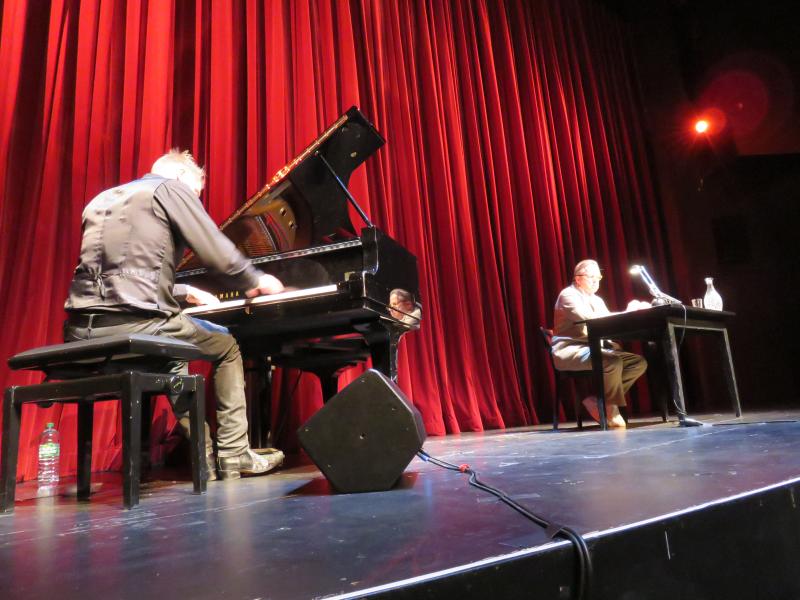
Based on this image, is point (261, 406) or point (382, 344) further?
point (261, 406)

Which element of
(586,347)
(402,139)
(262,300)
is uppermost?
(402,139)

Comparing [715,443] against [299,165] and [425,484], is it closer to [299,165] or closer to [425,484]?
[425,484]

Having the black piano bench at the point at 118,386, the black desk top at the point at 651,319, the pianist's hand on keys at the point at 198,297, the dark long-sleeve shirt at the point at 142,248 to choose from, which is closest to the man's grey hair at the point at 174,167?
the dark long-sleeve shirt at the point at 142,248

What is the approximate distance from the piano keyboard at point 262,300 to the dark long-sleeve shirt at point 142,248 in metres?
0.13

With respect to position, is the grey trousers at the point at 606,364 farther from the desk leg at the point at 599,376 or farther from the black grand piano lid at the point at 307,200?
the black grand piano lid at the point at 307,200

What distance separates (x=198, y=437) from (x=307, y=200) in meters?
1.19

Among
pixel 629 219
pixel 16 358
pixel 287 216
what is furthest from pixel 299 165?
pixel 629 219

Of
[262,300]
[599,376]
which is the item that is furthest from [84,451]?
[599,376]

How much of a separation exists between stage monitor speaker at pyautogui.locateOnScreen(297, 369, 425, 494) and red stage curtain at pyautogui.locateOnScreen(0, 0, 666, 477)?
191cm

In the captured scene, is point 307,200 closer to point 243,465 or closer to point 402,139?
point 243,465

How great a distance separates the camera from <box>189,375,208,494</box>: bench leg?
1.73 m

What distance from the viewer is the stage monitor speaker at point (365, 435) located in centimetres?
142

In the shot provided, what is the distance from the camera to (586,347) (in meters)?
3.56

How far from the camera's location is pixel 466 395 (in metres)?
4.22
